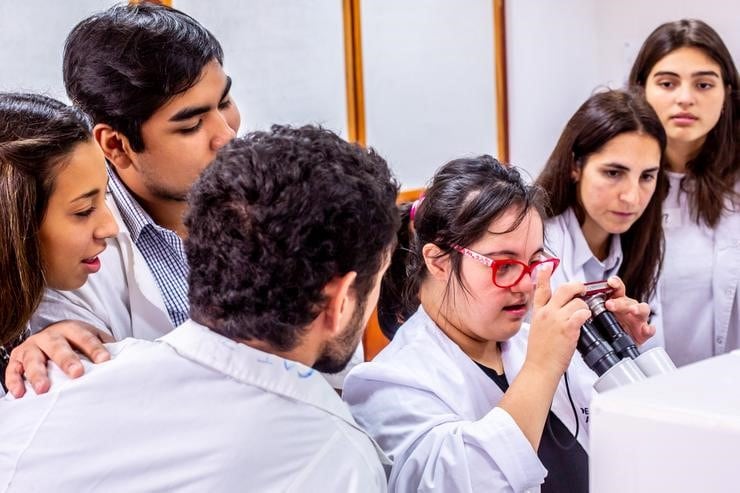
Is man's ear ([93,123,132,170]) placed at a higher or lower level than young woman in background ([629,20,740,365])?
higher

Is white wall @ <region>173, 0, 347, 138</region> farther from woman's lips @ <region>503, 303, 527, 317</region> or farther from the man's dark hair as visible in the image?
woman's lips @ <region>503, 303, 527, 317</region>

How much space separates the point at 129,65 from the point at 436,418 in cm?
77

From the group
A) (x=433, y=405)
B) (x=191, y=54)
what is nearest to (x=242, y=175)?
(x=433, y=405)

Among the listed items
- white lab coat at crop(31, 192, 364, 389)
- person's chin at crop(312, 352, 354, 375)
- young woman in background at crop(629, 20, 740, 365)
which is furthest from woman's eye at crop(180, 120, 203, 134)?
young woman in background at crop(629, 20, 740, 365)

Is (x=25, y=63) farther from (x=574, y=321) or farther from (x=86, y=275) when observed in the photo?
(x=574, y=321)

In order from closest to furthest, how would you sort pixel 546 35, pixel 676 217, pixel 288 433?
Answer: pixel 288 433 < pixel 676 217 < pixel 546 35

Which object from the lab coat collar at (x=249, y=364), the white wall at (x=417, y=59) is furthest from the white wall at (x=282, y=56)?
the lab coat collar at (x=249, y=364)

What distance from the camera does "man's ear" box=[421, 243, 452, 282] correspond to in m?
1.45

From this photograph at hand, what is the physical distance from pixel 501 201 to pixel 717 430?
0.85 meters

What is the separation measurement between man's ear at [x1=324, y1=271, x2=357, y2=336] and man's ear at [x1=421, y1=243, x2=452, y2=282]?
50cm

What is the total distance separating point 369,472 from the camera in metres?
0.90

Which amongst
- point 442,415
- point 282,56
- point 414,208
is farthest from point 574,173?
point 442,415

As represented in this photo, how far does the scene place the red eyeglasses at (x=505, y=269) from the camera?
1411mm

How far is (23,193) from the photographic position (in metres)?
1.12
